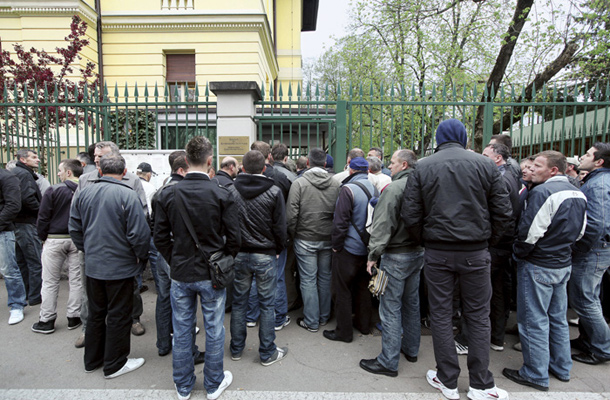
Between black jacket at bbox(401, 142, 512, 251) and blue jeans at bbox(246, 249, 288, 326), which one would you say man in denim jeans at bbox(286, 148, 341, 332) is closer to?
blue jeans at bbox(246, 249, 288, 326)

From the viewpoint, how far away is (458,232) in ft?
9.62

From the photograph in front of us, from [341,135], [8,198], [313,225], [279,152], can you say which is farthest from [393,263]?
[8,198]

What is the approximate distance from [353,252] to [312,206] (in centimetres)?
69

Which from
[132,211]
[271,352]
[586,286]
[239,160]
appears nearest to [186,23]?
[239,160]

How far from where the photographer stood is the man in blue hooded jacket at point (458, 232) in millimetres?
2945

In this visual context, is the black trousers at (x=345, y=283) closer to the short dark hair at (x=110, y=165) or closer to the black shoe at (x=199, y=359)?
the black shoe at (x=199, y=359)

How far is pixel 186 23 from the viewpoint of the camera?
13352 millimetres

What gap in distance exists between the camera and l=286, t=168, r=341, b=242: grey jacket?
4.28 metres

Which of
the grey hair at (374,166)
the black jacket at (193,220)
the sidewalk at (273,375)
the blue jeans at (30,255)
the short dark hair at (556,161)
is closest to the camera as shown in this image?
the black jacket at (193,220)

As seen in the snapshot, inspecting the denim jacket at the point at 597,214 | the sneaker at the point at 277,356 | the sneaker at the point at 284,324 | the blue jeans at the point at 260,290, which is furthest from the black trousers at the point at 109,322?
the denim jacket at the point at 597,214

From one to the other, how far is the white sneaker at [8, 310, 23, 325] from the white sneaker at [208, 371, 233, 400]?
295 cm

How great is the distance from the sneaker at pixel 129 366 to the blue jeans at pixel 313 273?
5.86 ft

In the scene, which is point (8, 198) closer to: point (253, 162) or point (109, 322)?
point (109, 322)

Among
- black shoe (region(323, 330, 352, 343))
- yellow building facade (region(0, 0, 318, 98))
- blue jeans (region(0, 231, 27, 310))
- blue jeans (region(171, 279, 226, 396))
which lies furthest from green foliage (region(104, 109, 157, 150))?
yellow building facade (region(0, 0, 318, 98))
